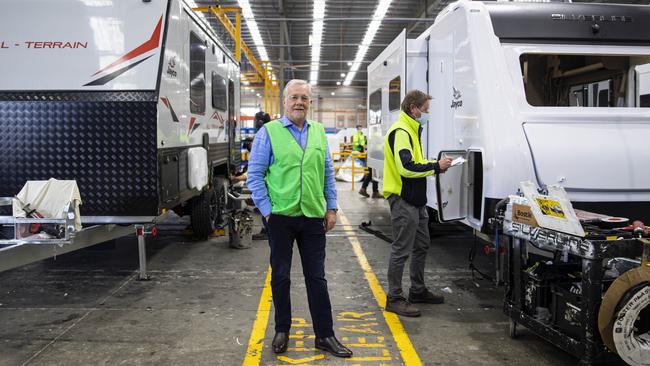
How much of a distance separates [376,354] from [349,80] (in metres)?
35.9

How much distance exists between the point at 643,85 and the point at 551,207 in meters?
3.11

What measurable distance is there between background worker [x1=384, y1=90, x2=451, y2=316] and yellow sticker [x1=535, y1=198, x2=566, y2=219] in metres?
1.03

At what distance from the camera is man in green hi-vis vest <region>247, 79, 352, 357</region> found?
11.6ft

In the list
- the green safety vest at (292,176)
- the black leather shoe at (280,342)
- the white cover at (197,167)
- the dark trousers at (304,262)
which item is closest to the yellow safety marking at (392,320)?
the dark trousers at (304,262)

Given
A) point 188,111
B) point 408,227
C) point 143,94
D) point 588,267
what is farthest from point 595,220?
point 188,111

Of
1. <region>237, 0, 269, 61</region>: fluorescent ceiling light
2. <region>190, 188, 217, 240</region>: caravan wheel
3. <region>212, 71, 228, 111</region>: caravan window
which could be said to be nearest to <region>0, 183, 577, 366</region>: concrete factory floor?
<region>190, 188, 217, 240</region>: caravan wheel

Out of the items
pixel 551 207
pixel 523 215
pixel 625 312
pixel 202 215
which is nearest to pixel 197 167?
pixel 202 215

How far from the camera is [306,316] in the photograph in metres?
4.52

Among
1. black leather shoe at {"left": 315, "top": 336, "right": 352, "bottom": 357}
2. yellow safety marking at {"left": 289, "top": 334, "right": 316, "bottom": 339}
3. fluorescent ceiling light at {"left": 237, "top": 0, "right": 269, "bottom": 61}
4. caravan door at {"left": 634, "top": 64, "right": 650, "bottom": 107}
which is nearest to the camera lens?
black leather shoe at {"left": 315, "top": 336, "right": 352, "bottom": 357}

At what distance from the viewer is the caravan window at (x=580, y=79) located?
210 inches

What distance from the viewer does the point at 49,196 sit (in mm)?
4133

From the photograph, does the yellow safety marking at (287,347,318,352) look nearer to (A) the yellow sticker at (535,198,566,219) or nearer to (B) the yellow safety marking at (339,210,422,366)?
(B) the yellow safety marking at (339,210,422,366)

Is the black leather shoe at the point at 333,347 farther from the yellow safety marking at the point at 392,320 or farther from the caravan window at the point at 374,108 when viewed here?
the caravan window at the point at 374,108

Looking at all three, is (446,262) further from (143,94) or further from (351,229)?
(143,94)
